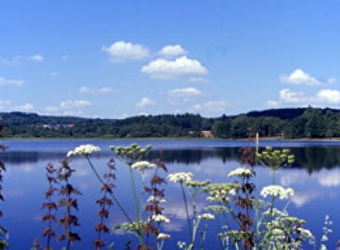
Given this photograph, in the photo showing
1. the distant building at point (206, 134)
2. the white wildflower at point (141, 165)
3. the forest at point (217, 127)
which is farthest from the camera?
the distant building at point (206, 134)

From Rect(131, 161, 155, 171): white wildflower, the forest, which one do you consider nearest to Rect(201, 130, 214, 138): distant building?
the forest

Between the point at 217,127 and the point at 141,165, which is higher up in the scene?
the point at 217,127

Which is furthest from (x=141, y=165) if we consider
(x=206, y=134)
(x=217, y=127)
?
(x=206, y=134)

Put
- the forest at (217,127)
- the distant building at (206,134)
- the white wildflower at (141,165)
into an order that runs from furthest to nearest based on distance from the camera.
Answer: the distant building at (206,134), the forest at (217,127), the white wildflower at (141,165)

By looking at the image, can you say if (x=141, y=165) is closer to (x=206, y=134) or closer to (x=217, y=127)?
(x=217, y=127)

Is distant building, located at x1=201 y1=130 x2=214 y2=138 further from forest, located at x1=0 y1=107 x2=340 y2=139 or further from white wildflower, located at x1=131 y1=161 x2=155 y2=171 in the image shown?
white wildflower, located at x1=131 y1=161 x2=155 y2=171

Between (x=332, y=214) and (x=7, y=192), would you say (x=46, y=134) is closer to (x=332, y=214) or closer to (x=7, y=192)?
(x=7, y=192)

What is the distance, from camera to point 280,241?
231 inches

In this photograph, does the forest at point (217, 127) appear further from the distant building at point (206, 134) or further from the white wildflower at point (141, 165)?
the white wildflower at point (141, 165)

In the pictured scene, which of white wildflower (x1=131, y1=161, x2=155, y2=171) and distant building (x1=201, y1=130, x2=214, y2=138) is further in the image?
distant building (x1=201, y1=130, x2=214, y2=138)

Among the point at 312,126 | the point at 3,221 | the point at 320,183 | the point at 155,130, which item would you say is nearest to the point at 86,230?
the point at 3,221

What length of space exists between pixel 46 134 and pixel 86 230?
157040mm

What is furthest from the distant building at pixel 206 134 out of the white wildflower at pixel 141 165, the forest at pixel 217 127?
the white wildflower at pixel 141 165

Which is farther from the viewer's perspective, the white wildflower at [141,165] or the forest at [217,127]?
the forest at [217,127]
